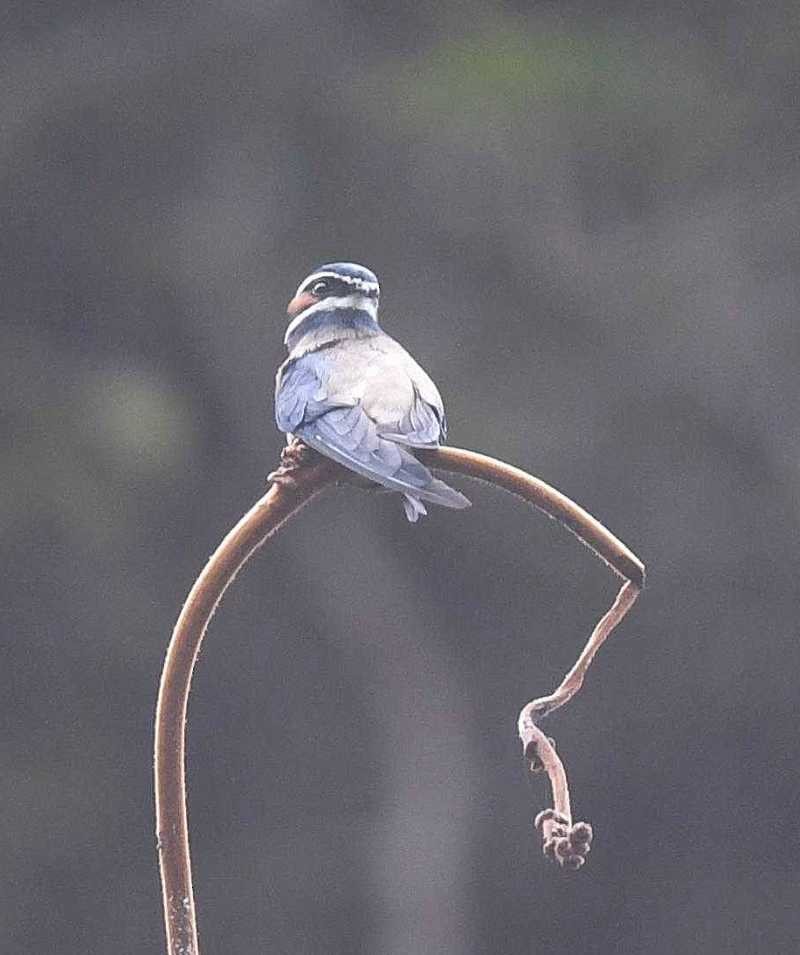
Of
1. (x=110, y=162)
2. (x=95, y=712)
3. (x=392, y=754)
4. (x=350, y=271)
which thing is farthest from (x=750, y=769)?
(x=350, y=271)

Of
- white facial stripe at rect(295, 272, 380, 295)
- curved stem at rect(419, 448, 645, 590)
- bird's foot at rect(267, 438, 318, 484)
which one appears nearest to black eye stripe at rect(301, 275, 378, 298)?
white facial stripe at rect(295, 272, 380, 295)

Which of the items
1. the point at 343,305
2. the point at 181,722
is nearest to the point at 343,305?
the point at 343,305

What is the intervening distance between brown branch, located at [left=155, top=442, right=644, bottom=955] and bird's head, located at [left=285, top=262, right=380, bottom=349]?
0.50 meters

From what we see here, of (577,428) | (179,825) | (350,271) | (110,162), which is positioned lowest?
(179,825)

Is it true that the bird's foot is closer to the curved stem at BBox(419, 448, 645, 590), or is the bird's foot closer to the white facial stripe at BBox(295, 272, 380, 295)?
the curved stem at BBox(419, 448, 645, 590)

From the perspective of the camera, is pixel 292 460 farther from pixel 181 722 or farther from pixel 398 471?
pixel 181 722

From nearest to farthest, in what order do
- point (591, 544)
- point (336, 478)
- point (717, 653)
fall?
point (591, 544) → point (336, 478) → point (717, 653)

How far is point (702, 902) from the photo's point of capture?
11.8 m

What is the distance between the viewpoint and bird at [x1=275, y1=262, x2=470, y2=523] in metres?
1.60

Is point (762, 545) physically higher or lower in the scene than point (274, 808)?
higher

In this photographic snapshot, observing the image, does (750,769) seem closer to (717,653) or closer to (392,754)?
(717,653)

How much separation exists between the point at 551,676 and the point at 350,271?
9.31m

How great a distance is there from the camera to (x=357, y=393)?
1.90 m

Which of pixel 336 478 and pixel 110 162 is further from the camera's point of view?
pixel 110 162
